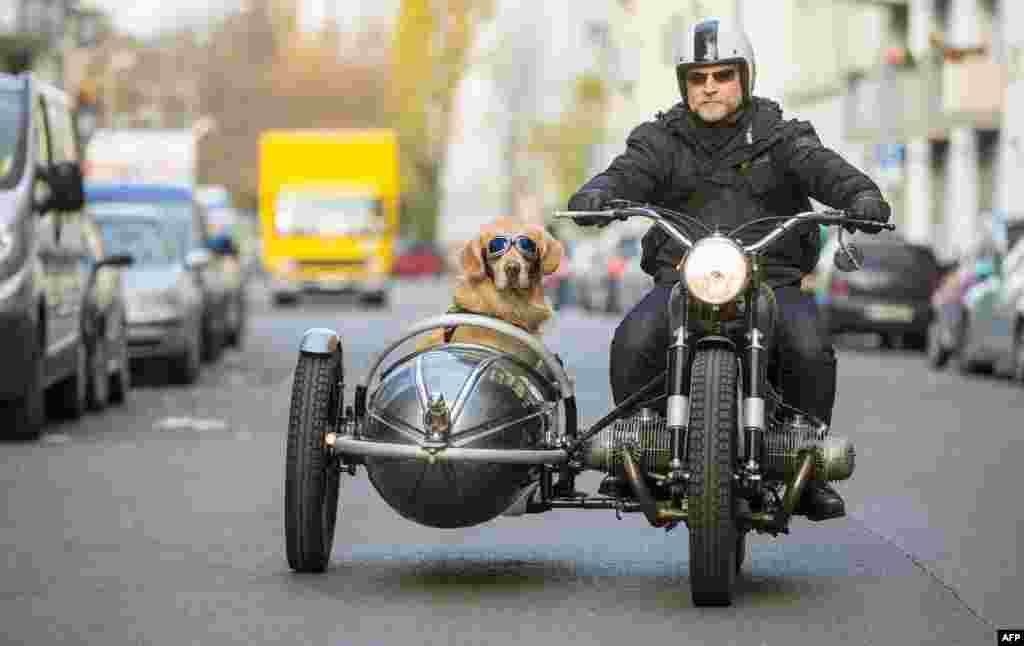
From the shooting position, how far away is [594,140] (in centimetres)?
9175

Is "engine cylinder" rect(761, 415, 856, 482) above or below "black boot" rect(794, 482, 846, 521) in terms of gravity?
above

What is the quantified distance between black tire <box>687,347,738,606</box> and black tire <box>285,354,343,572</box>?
1.42 m

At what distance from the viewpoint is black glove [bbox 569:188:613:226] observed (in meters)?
8.55

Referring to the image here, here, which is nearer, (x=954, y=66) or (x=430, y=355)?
(x=430, y=355)

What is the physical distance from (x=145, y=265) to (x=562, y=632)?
16.5 m

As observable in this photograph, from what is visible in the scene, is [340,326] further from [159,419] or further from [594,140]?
[594,140]

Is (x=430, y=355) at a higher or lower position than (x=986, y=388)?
higher

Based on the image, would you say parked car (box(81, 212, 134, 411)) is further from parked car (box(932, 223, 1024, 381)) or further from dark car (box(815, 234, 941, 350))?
dark car (box(815, 234, 941, 350))

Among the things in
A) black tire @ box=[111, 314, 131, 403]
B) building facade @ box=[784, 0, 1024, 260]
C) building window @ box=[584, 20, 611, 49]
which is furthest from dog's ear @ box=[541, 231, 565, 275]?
building window @ box=[584, 20, 611, 49]

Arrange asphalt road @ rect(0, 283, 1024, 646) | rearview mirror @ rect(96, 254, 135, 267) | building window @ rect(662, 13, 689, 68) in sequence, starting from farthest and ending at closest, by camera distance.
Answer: building window @ rect(662, 13, 689, 68) → rearview mirror @ rect(96, 254, 135, 267) → asphalt road @ rect(0, 283, 1024, 646)

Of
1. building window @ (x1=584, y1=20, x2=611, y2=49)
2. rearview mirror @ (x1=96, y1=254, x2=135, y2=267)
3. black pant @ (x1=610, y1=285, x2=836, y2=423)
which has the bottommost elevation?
rearview mirror @ (x1=96, y1=254, x2=135, y2=267)

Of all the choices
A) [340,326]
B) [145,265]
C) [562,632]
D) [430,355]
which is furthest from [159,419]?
[340,326]

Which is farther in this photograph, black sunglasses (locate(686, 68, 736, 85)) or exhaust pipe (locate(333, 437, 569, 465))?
black sunglasses (locate(686, 68, 736, 85))

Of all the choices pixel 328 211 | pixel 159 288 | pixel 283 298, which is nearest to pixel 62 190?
pixel 159 288
